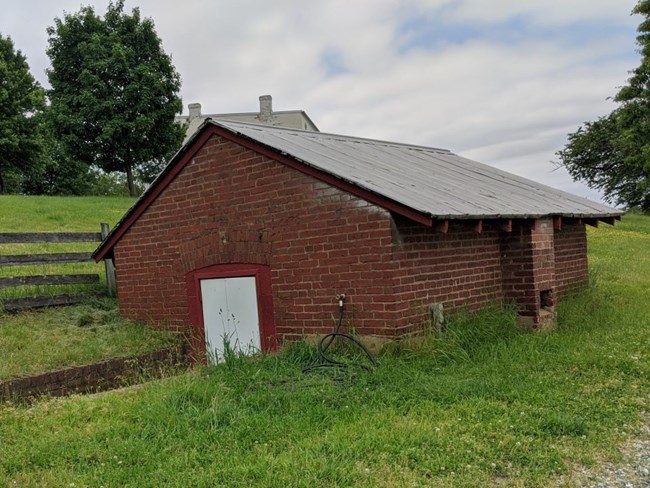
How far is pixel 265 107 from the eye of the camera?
46.1m

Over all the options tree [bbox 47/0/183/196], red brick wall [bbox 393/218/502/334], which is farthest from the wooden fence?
tree [bbox 47/0/183/196]

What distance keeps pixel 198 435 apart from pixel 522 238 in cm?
610

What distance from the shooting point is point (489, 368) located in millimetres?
6707

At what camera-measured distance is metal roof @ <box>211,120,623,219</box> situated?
7.65m

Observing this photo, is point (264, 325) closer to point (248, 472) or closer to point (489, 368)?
point (489, 368)

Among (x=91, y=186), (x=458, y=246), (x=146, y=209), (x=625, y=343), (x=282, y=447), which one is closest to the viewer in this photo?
(x=282, y=447)

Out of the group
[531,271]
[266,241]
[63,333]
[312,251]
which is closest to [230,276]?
[266,241]

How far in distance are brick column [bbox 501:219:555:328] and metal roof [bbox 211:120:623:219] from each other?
0.40 meters

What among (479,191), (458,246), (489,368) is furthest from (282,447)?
(479,191)

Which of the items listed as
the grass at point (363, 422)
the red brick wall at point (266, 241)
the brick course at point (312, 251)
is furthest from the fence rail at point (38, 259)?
the grass at point (363, 422)

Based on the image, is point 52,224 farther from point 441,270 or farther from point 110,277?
point 441,270

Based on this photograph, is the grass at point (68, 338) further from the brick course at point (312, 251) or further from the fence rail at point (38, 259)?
the fence rail at point (38, 259)

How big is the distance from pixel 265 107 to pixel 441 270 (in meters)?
39.9

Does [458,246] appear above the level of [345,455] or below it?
above
